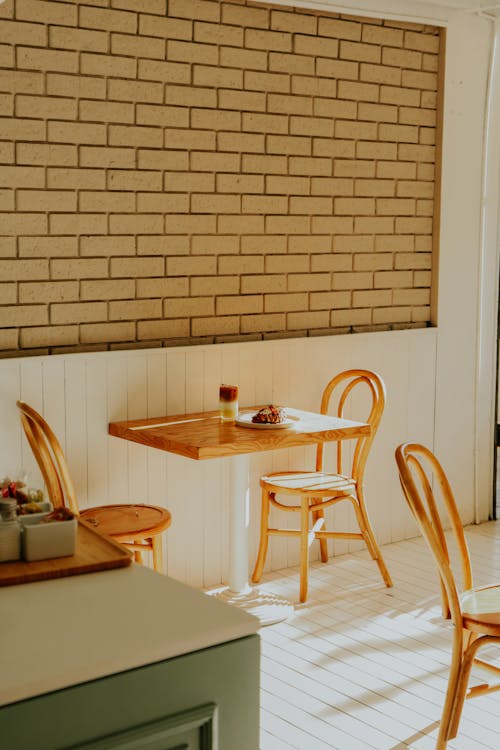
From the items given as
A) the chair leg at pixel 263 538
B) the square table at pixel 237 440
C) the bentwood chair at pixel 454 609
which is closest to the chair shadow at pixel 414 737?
the bentwood chair at pixel 454 609

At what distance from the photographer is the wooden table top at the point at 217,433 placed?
3.76m

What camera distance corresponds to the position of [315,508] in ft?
14.5

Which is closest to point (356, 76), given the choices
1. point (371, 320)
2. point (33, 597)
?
point (371, 320)

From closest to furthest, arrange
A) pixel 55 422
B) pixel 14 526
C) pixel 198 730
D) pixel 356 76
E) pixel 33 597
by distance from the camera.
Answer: pixel 198 730 → pixel 33 597 → pixel 14 526 → pixel 55 422 → pixel 356 76

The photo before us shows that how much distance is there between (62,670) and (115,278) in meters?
2.74

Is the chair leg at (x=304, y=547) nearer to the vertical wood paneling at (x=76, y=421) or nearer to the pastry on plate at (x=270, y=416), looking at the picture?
the pastry on plate at (x=270, y=416)

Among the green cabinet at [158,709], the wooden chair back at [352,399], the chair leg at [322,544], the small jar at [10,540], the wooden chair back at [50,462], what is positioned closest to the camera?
the green cabinet at [158,709]

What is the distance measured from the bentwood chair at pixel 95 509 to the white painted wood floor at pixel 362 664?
0.60 metres

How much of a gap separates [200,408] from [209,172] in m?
1.02

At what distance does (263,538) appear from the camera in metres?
4.55

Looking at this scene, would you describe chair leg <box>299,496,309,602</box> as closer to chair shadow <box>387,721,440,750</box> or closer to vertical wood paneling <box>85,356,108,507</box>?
vertical wood paneling <box>85,356,108,507</box>

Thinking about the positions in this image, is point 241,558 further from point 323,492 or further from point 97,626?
point 97,626

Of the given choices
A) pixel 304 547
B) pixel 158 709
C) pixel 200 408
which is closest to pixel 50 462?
pixel 200 408

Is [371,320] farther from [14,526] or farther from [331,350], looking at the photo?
[14,526]
